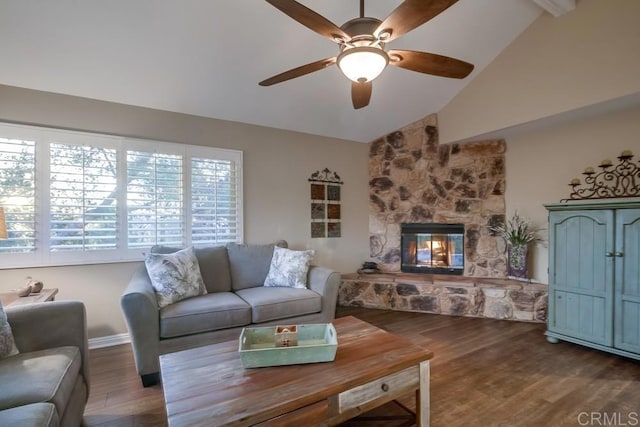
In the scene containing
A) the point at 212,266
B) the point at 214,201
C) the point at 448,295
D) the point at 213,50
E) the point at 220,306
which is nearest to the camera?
the point at 220,306

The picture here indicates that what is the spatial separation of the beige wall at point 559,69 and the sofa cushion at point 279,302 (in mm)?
2847

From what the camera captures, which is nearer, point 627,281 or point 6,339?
point 6,339

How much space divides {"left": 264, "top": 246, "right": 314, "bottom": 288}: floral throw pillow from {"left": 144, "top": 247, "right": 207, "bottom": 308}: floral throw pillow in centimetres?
72

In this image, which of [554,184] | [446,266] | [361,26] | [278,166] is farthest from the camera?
[446,266]

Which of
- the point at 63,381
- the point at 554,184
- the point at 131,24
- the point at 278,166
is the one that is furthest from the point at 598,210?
the point at 131,24

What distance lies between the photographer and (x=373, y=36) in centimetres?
169

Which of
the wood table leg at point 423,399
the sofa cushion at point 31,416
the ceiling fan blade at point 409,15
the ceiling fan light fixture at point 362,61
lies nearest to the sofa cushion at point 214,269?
the sofa cushion at point 31,416

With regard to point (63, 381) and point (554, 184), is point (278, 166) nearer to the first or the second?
point (63, 381)

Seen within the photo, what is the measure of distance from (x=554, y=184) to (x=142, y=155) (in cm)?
466

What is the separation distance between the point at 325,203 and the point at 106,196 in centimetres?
256

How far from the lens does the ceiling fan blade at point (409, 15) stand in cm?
143

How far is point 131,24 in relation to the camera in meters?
2.28

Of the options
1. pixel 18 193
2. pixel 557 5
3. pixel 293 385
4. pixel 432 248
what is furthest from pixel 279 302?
pixel 557 5

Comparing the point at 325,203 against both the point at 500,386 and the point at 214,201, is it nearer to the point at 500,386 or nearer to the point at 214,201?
the point at 214,201
